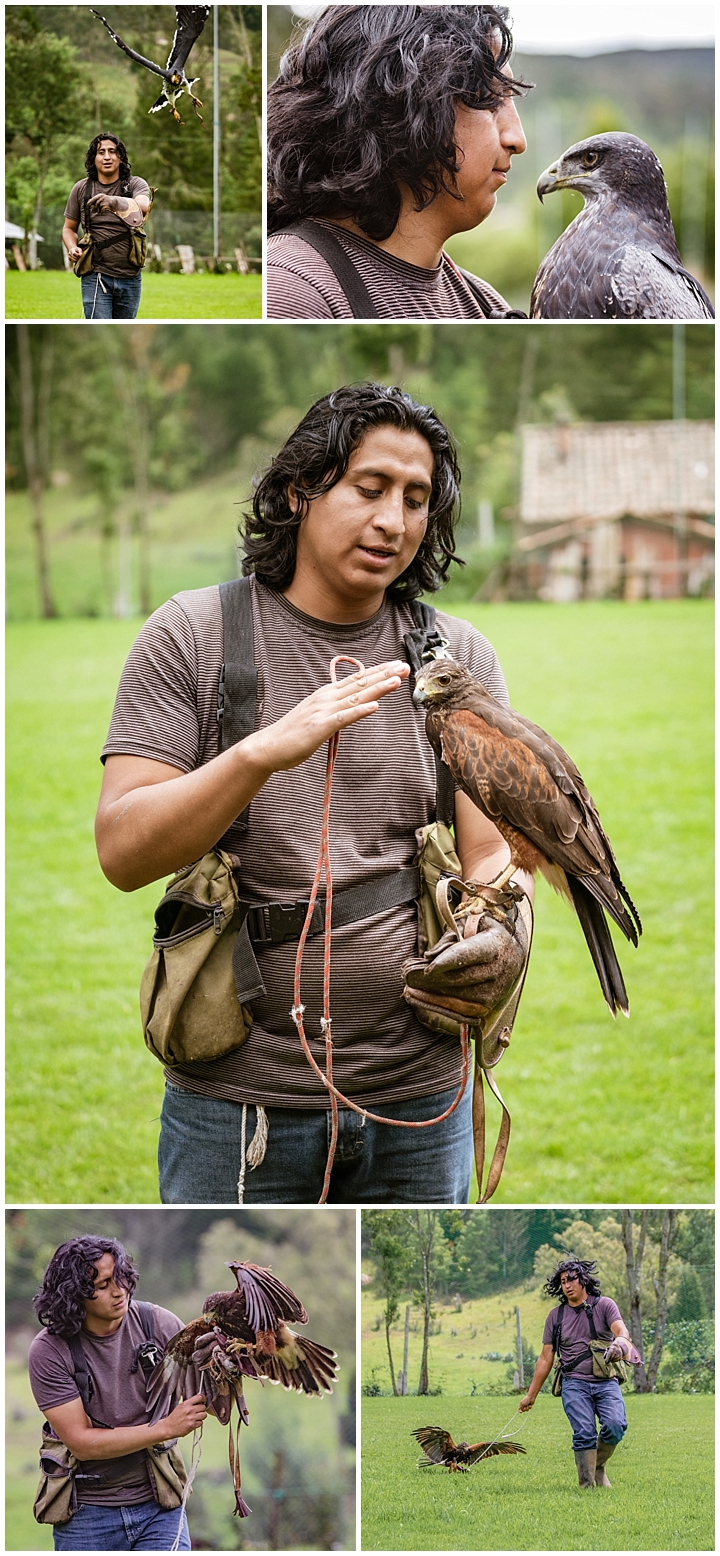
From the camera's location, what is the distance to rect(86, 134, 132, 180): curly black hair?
2533 mm

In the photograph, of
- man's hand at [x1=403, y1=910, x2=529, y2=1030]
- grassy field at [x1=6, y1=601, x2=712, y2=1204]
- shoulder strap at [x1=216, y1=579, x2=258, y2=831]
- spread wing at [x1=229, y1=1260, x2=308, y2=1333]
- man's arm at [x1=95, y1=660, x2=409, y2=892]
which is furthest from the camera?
grassy field at [x1=6, y1=601, x2=712, y2=1204]

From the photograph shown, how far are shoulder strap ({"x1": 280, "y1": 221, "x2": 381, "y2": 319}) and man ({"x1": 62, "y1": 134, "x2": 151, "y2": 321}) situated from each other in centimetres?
38

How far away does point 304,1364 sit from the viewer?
237 cm

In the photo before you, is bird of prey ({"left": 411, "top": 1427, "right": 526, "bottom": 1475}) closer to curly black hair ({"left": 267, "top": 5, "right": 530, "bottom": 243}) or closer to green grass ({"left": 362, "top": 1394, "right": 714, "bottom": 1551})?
green grass ({"left": 362, "top": 1394, "right": 714, "bottom": 1551})

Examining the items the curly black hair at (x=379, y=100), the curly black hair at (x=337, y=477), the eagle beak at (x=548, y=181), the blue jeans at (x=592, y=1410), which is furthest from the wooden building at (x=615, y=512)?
the blue jeans at (x=592, y=1410)

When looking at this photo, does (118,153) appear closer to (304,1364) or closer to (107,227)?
(107,227)

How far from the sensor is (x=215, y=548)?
7.00 metres

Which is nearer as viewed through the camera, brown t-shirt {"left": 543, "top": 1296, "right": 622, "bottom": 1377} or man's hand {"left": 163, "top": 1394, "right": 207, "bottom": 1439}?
man's hand {"left": 163, "top": 1394, "right": 207, "bottom": 1439}

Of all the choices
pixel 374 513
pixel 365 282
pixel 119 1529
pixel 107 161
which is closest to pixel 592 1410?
pixel 119 1529

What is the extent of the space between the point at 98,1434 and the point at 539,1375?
33.3 inches

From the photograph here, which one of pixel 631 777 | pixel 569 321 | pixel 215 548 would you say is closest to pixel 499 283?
pixel 569 321

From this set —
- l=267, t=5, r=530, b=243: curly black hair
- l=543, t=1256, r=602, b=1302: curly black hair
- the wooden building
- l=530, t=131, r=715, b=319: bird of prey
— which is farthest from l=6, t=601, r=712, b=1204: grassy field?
l=267, t=5, r=530, b=243: curly black hair

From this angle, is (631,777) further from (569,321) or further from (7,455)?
(569,321)

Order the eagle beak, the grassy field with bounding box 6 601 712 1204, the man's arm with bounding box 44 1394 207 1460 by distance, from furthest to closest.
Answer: the grassy field with bounding box 6 601 712 1204 → the eagle beak → the man's arm with bounding box 44 1394 207 1460
